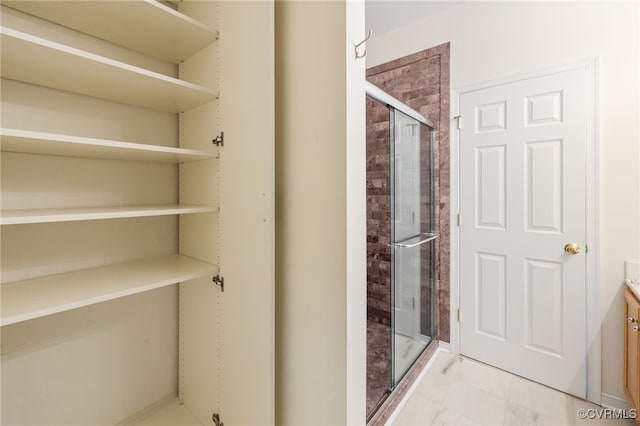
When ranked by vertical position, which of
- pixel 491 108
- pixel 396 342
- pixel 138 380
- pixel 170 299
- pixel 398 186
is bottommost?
pixel 396 342

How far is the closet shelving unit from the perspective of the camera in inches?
37.8

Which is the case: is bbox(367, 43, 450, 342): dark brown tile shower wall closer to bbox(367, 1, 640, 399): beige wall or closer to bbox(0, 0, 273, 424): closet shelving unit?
bbox(367, 1, 640, 399): beige wall

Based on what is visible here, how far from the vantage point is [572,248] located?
190 cm

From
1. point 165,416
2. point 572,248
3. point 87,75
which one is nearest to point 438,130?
point 572,248

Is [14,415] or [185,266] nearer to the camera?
[14,415]

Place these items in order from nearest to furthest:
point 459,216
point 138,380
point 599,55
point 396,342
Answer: point 138,380, point 599,55, point 396,342, point 459,216

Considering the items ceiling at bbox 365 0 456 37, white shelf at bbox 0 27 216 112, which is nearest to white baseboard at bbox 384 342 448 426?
white shelf at bbox 0 27 216 112

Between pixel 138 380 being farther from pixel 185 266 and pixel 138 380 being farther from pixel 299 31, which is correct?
pixel 299 31

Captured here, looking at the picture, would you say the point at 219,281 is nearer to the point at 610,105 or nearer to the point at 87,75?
the point at 87,75

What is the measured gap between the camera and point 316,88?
0.99m

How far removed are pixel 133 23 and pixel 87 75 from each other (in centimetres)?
26

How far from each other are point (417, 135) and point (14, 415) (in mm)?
2524

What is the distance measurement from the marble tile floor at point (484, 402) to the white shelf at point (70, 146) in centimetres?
182

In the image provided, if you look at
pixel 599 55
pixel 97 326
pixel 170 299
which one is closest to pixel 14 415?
pixel 97 326
